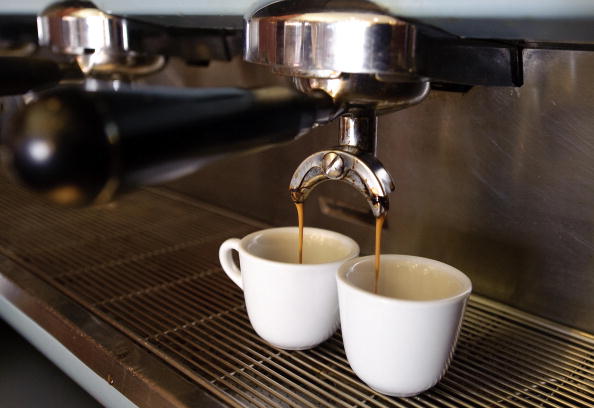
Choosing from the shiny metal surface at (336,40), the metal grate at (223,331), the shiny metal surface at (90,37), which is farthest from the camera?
the shiny metal surface at (90,37)

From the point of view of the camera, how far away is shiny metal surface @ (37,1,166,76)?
546 millimetres

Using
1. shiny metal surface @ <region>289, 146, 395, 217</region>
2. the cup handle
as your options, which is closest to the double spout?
shiny metal surface @ <region>289, 146, 395, 217</region>

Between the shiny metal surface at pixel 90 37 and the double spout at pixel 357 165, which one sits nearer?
the double spout at pixel 357 165

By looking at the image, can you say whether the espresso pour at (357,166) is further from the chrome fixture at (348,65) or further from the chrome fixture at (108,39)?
the chrome fixture at (108,39)

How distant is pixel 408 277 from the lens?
1.51ft

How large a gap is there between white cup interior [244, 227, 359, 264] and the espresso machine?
7 centimetres

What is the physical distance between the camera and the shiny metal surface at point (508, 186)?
0.49 m

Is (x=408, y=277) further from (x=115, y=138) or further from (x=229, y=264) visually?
(x=115, y=138)

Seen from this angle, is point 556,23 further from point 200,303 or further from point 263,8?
point 200,303

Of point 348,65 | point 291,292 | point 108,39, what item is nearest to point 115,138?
point 348,65

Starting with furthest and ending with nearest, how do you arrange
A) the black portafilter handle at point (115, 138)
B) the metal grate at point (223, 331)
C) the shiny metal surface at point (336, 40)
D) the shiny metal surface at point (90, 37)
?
the shiny metal surface at point (90, 37)
the metal grate at point (223, 331)
the shiny metal surface at point (336, 40)
the black portafilter handle at point (115, 138)

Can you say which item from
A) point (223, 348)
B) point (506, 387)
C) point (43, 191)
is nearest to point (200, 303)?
point (223, 348)

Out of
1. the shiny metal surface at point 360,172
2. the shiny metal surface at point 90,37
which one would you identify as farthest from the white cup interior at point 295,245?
the shiny metal surface at point 90,37

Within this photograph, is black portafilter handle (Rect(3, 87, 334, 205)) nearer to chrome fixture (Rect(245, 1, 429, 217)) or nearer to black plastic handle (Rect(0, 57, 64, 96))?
chrome fixture (Rect(245, 1, 429, 217))
